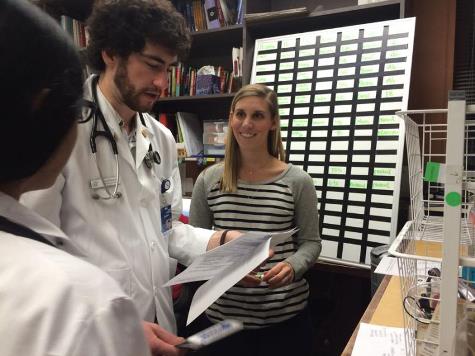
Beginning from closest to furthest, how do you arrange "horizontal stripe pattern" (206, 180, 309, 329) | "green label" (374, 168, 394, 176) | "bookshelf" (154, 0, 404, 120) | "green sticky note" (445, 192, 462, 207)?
1. "green sticky note" (445, 192, 462, 207)
2. "horizontal stripe pattern" (206, 180, 309, 329)
3. "green label" (374, 168, 394, 176)
4. "bookshelf" (154, 0, 404, 120)

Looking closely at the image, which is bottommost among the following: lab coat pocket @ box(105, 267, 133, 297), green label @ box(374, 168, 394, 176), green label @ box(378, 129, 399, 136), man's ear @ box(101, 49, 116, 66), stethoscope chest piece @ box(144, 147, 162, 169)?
lab coat pocket @ box(105, 267, 133, 297)

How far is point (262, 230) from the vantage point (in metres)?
1.42

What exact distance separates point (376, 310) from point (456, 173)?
63 cm

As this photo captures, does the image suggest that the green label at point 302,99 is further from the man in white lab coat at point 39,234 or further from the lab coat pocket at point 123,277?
the man in white lab coat at point 39,234

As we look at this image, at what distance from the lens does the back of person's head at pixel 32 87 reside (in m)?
0.39

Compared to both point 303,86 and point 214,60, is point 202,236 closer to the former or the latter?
point 303,86

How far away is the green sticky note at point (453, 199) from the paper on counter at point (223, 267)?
39 cm

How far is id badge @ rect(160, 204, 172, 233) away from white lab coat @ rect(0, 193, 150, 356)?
0.80m

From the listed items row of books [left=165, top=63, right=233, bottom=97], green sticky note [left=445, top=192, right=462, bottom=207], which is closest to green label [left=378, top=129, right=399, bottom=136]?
row of books [left=165, top=63, right=233, bottom=97]

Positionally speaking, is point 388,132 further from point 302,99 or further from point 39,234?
point 39,234

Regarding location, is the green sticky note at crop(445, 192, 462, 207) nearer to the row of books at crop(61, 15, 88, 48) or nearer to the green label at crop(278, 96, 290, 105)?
the green label at crop(278, 96, 290, 105)

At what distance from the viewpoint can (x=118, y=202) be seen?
1026mm

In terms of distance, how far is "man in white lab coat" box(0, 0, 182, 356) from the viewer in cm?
37

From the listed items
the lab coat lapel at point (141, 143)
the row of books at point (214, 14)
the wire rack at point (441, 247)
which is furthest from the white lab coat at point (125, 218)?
the row of books at point (214, 14)
